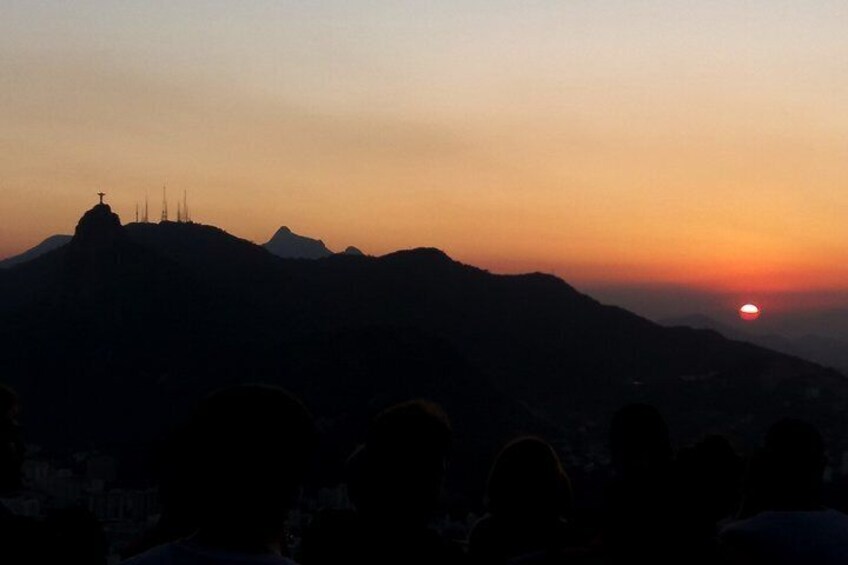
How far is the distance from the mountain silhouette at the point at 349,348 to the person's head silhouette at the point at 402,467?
865 inches

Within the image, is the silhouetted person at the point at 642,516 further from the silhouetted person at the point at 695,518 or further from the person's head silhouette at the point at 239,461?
the person's head silhouette at the point at 239,461

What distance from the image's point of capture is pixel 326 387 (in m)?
42.0

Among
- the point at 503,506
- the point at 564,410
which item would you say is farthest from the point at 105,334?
the point at 503,506

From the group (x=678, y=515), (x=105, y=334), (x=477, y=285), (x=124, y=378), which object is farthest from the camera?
(x=477, y=285)

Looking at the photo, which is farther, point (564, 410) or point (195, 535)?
point (564, 410)

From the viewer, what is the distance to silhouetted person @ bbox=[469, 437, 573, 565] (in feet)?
14.5

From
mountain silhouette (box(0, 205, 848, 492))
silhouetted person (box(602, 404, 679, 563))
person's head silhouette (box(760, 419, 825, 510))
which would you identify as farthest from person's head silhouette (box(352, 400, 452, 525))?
mountain silhouette (box(0, 205, 848, 492))

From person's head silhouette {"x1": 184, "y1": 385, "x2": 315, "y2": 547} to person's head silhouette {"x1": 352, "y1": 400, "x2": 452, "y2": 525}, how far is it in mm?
1030

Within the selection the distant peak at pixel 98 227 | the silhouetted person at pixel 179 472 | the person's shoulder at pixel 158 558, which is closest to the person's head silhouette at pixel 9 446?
the silhouetted person at pixel 179 472

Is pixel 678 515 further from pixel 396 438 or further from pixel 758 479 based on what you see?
pixel 758 479

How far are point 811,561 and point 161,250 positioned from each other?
205 feet

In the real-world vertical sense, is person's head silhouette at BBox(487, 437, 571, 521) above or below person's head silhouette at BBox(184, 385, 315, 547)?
below

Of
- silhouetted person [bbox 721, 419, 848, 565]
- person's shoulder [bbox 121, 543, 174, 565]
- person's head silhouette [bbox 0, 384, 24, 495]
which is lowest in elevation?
silhouetted person [bbox 721, 419, 848, 565]

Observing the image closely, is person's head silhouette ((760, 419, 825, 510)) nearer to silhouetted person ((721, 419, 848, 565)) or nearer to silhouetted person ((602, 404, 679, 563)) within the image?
silhouetted person ((721, 419, 848, 565))
